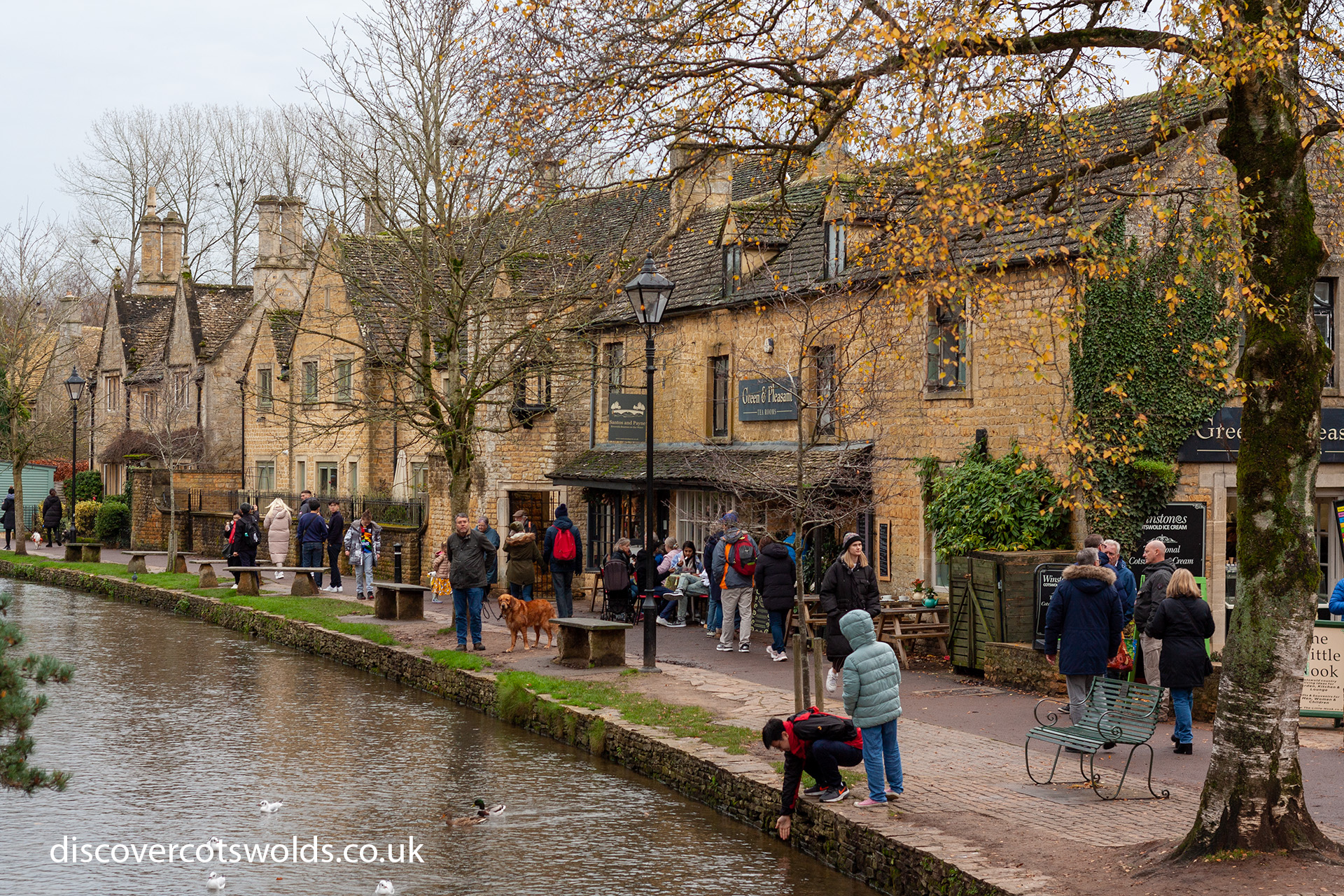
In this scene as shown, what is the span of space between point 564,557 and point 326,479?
70.0ft

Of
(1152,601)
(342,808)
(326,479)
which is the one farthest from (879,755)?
(326,479)

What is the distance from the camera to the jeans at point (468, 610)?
1892 cm

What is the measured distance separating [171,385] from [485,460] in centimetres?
2403

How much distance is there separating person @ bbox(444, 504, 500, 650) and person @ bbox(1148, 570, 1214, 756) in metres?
9.60

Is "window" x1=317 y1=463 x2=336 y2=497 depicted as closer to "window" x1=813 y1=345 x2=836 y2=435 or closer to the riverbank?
"window" x1=813 y1=345 x2=836 y2=435

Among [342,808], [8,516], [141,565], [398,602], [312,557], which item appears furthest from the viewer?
[8,516]

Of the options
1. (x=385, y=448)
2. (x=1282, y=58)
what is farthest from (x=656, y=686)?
(x=385, y=448)

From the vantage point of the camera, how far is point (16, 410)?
40.5 m

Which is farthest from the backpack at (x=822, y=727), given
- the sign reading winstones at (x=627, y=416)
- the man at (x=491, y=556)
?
the sign reading winstones at (x=627, y=416)

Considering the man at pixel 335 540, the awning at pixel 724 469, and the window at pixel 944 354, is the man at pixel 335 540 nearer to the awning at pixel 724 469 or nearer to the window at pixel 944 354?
the awning at pixel 724 469

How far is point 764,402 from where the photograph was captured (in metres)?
23.9

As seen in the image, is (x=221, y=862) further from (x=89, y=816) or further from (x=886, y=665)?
(x=886, y=665)

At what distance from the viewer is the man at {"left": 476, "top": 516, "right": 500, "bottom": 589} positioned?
19.6 m
